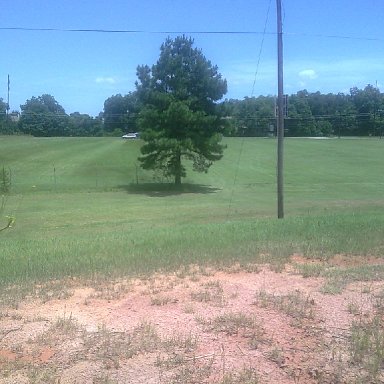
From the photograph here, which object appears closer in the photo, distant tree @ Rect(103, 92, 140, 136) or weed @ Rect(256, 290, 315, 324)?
weed @ Rect(256, 290, 315, 324)

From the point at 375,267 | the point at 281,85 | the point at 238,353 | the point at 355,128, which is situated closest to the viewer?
the point at 238,353

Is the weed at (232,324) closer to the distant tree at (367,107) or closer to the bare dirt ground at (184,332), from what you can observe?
the bare dirt ground at (184,332)

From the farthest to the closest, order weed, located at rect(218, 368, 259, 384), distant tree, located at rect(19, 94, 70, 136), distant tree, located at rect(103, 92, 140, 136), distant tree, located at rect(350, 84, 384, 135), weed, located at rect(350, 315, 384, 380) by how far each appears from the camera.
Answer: distant tree, located at rect(103, 92, 140, 136), distant tree, located at rect(19, 94, 70, 136), distant tree, located at rect(350, 84, 384, 135), weed, located at rect(350, 315, 384, 380), weed, located at rect(218, 368, 259, 384)

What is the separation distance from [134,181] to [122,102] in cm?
8942

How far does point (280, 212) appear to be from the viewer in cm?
2388

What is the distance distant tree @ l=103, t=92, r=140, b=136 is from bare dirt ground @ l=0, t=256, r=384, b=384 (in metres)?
125

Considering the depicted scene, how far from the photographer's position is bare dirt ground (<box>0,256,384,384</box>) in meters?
4.56

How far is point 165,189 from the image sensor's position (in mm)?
45344

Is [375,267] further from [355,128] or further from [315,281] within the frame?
[355,128]

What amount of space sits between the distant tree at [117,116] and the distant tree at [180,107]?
87721 mm

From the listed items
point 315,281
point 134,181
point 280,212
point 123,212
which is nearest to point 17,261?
point 315,281

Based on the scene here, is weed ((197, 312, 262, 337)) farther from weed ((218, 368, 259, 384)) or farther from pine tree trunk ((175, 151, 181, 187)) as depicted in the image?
pine tree trunk ((175, 151, 181, 187))

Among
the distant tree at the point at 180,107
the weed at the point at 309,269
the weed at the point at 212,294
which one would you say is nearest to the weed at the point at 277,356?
the weed at the point at 212,294

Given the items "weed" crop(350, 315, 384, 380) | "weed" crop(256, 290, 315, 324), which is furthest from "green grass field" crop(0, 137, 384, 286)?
"weed" crop(350, 315, 384, 380)
